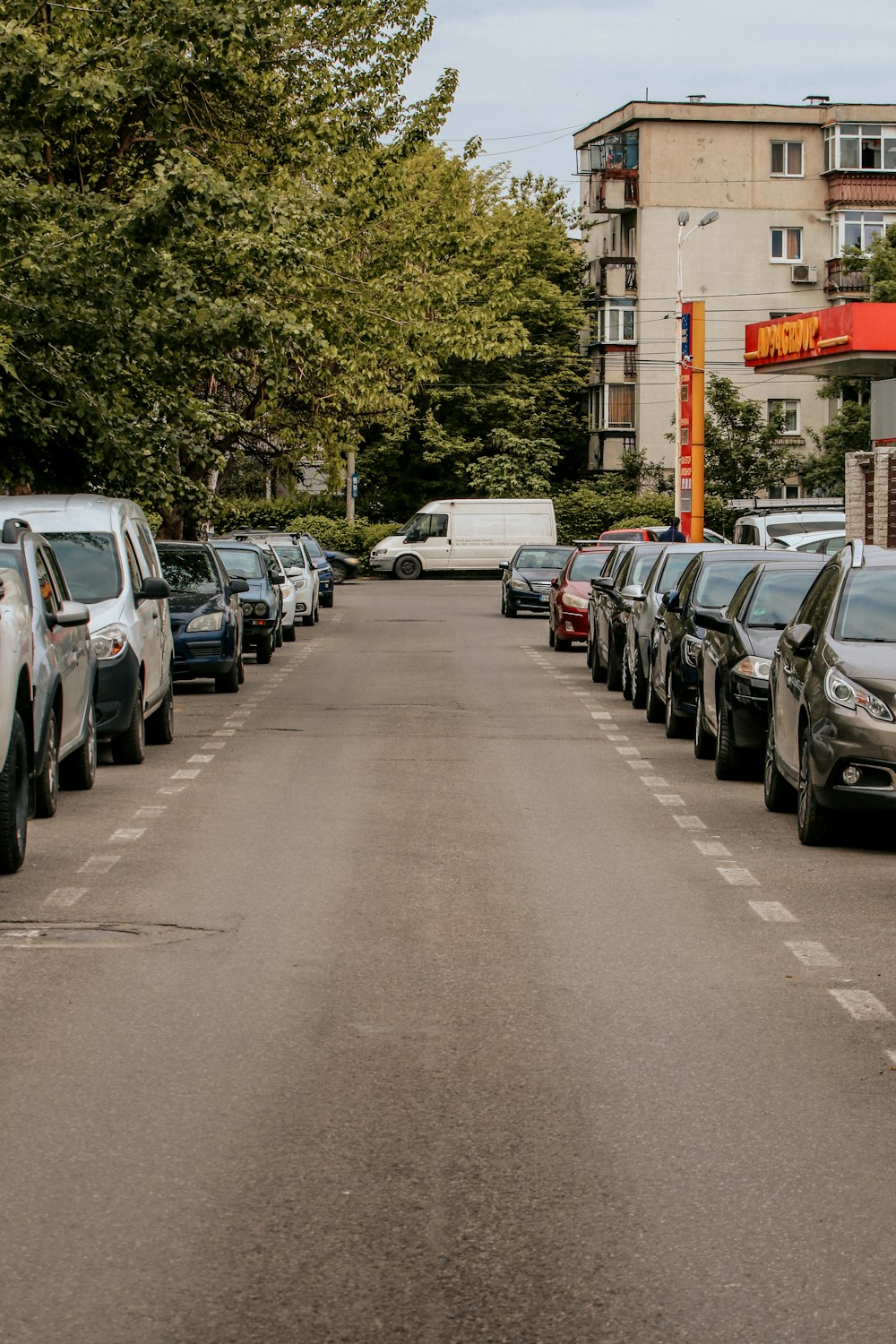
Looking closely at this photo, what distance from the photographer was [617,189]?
7588 cm

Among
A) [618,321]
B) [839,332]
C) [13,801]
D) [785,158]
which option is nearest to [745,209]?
[785,158]

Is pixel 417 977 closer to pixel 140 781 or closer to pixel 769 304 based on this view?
pixel 140 781

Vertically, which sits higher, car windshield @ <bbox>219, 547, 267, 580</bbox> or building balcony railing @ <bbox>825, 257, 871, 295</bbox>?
building balcony railing @ <bbox>825, 257, 871, 295</bbox>

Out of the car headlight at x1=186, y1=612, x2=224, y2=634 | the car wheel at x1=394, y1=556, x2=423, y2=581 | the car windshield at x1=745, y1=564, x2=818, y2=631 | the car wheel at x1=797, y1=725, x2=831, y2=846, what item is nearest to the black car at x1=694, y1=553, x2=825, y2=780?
the car windshield at x1=745, y1=564, x2=818, y2=631

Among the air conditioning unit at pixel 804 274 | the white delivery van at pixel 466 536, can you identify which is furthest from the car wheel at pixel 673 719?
the air conditioning unit at pixel 804 274

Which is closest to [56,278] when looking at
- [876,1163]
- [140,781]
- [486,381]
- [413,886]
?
[140,781]

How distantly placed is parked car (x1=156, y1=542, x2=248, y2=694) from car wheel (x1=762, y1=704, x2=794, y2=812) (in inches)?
422

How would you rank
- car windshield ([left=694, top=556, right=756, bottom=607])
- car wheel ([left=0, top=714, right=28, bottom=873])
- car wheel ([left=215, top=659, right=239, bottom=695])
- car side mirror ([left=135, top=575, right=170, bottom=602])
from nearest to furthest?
car wheel ([left=0, top=714, right=28, bottom=873]) → car side mirror ([left=135, top=575, right=170, bottom=602]) → car windshield ([left=694, top=556, right=756, bottom=607]) → car wheel ([left=215, top=659, right=239, bottom=695])

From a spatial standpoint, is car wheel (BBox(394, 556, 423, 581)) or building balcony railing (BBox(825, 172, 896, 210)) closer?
car wheel (BBox(394, 556, 423, 581))

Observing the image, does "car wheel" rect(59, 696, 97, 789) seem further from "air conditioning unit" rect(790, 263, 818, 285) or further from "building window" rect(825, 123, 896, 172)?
"building window" rect(825, 123, 896, 172)

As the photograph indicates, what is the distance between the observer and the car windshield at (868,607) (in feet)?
38.6

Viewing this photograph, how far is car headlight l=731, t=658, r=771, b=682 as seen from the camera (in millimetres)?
13992

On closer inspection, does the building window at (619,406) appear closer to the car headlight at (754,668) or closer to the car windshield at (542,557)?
the car windshield at (542,557)

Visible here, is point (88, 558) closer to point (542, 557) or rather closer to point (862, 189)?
point (542, 557)
